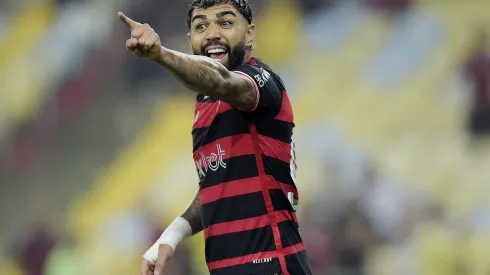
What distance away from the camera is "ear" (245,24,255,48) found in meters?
4.24

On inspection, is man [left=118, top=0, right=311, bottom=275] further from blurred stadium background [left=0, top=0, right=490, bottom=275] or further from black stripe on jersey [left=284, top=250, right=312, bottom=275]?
blurred stadium background [left=0, top=0, right=490, bottom=275]

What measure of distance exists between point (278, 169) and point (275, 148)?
0.10m

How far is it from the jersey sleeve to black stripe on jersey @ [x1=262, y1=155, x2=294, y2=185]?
0.24 m

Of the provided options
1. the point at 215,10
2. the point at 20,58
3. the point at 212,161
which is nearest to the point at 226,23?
the point at 215,10

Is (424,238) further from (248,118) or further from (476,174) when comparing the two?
(248,118)

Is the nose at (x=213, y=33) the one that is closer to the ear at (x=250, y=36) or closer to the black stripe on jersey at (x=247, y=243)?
the ear at (x=250, y=36)

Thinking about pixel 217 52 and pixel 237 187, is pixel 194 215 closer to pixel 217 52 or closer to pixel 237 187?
pixel 237 187

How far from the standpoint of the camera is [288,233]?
3.96m

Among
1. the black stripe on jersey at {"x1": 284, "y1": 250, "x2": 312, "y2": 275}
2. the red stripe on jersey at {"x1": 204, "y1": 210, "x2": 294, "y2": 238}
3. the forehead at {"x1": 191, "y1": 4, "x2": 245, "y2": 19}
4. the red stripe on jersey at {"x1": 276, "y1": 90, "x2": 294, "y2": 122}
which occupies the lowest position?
the black stripe on jersey at {"x1": 284, "y1": 250, "x2": 312, "y2": 275}

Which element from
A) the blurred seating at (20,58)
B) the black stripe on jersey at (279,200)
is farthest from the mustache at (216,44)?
the blurred seating at (20,58)

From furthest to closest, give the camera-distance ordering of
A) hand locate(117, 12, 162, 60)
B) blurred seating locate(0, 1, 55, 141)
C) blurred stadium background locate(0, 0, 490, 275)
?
blurred seating locate(0, 1, 55, 141) < blurred stadium background locate(0, 0, 490, 275) < hand locate(117, 12, 162, 60)

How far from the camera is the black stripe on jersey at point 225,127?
12.9ft

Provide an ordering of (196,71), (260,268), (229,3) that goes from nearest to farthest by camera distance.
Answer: (196,71)
(260,268)
(229,3)

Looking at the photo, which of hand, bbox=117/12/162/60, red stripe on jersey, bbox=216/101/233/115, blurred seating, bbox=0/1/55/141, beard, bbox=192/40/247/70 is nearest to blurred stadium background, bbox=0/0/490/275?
blurred seating, bbox=0/1/55/141
